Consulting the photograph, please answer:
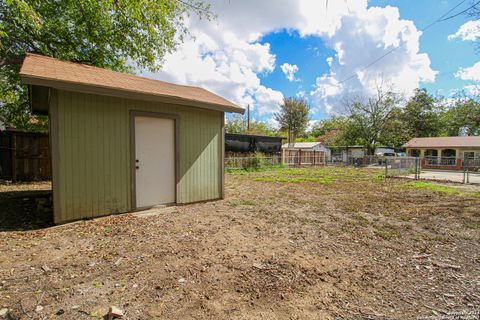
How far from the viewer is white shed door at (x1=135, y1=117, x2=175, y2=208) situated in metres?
4.67

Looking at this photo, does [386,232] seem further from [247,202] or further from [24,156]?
[24,156]

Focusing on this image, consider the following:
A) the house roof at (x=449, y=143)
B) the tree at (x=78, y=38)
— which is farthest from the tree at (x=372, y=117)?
the tree at (x=78, y=38)

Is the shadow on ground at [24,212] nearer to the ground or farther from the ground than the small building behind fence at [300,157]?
nearer to the ground

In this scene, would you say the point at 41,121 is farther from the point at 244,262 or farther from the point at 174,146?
the point at 244,262

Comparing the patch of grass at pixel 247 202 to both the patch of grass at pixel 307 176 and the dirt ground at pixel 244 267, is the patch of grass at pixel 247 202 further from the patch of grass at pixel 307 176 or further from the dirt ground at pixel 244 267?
the patch of grass at pixel 307 176

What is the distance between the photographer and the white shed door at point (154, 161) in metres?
4.67

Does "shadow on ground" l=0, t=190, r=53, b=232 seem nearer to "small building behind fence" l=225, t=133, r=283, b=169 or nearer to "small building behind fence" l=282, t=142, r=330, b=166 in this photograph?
"small building behind fence" l=225, t=133, r=283, b=169

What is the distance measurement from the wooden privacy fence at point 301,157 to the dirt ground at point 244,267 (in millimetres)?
14141

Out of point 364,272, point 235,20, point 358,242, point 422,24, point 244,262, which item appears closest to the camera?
point 364,272

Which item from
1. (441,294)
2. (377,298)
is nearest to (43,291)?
(377,298)

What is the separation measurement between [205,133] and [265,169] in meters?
10.3

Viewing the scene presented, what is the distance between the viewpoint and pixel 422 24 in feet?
27.4

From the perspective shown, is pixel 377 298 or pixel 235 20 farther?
pixel 235 20

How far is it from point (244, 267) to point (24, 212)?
4.93 m
